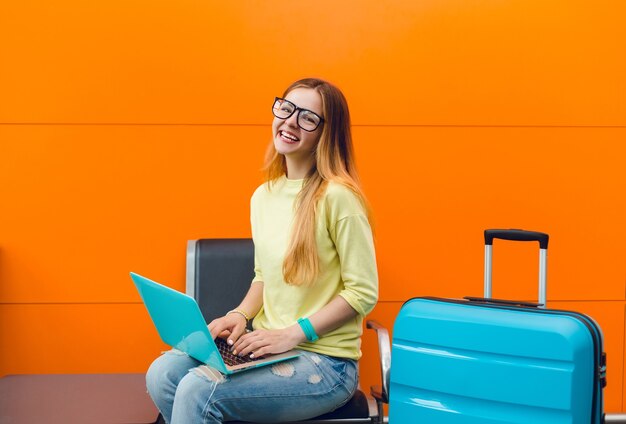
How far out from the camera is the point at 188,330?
2.06 metres

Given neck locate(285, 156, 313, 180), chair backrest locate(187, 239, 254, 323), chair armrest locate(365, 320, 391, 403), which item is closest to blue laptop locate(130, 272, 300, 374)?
chair armrest locate(365, 320, 391, 403)

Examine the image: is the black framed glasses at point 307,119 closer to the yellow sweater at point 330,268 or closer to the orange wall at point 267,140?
the yellow sweater at point 330,268

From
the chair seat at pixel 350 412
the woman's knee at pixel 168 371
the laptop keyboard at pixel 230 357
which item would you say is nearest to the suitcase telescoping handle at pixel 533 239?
the chair seat at pixel 350 412

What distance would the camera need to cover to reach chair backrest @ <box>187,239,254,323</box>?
288cm

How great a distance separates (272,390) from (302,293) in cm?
30

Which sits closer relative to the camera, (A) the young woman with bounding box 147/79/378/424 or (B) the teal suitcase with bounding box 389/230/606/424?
(B) the teal suitcase with bounding box 389/230/606/424

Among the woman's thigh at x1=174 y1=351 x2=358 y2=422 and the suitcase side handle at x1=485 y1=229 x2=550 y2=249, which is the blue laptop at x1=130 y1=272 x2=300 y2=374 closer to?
the woman's thigh at x1=174 y1=351 x2=358 y2=422

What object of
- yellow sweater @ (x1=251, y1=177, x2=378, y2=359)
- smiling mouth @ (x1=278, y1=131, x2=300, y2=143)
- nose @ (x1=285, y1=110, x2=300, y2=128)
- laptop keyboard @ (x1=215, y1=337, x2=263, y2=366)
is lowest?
laptop keyboard @ (x1=215, y1=337, x2=263, y2=366)

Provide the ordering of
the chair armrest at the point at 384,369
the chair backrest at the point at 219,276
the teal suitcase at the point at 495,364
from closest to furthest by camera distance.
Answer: the teal suitcase at the point at 495,364
the chair armrest at the point at 384,369
the chair backrest at the point at 219,276

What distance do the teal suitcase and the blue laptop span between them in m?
0.31

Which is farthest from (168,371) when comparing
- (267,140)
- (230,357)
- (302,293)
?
(267,140)

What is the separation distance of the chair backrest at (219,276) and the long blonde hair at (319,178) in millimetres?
630

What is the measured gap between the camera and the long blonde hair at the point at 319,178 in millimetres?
2238

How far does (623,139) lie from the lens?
3.17m
